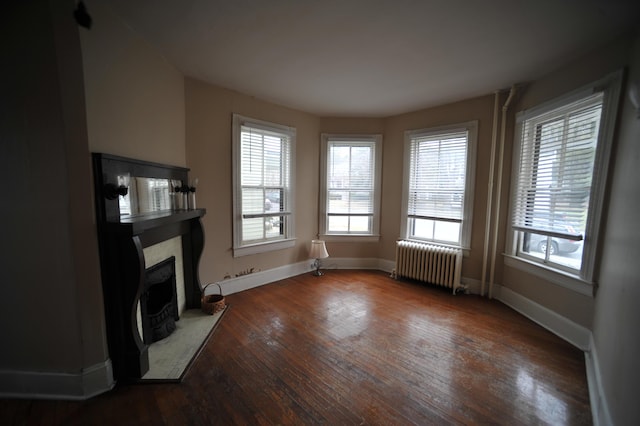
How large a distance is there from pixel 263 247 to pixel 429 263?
247cm

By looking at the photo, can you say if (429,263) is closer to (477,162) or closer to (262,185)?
(477,162)

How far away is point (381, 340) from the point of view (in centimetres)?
225

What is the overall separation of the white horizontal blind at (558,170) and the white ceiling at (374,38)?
0.53 metres

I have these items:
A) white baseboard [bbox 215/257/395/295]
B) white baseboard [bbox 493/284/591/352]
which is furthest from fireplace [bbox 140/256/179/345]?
white baseboard [bbox 493/284/591/352]

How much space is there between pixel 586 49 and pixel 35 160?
4276mm

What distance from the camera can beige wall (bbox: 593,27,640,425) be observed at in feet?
3.92

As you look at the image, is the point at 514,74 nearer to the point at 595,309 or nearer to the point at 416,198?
the point at 416,198

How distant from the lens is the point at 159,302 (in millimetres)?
2309

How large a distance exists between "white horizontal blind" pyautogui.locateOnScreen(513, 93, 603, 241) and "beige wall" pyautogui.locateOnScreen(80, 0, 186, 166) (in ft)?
12.8

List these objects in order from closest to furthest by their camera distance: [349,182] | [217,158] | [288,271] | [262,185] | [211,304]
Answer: [211,304] → [217,158] → [262,185] → [288,271] → [349,182]

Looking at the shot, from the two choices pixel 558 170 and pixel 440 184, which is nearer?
pixel 558 170

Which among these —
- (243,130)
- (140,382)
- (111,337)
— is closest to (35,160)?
(111,337)

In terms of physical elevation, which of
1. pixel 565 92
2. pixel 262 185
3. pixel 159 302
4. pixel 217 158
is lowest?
pixel 159 302

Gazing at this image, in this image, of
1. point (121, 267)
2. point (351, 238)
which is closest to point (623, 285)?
point (351, 238)
